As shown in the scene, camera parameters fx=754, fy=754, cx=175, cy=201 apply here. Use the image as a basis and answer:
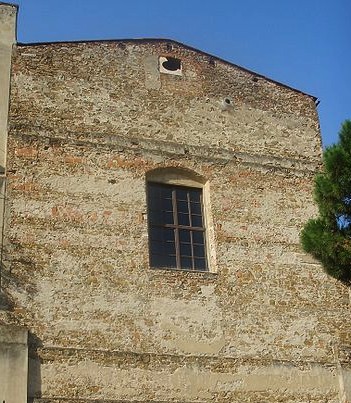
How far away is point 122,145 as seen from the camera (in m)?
14.4

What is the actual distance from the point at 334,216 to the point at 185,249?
3.93 m

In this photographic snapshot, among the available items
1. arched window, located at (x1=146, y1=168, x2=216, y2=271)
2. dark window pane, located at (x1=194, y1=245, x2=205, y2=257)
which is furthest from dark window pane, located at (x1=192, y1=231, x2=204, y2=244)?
dark window pane, located at (x1=194, y1=245, x2=205, y2=257)

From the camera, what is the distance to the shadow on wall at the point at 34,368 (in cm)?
1173

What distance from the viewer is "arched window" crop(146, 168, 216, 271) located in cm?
1388

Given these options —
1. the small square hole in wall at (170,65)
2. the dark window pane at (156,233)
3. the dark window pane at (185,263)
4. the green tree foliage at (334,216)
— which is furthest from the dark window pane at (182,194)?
the green tree foliage at (334,216)

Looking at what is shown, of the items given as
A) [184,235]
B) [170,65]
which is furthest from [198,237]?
[170,65]

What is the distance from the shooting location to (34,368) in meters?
11.9

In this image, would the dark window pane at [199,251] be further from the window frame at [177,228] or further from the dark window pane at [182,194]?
the dark window pane at [182,194]

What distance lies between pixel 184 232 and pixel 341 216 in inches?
161

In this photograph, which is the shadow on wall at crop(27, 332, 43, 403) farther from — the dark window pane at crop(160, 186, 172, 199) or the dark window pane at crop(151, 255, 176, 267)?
the dark window pane at crop(160, 186, 172, 199)

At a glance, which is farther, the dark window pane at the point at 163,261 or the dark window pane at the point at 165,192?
the dark window pane at the point at 165,192

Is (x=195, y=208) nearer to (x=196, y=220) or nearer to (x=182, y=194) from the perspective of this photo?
(x=196, y=220)

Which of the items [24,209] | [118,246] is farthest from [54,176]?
[118,246]

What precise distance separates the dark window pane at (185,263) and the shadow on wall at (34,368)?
10.0 feet
